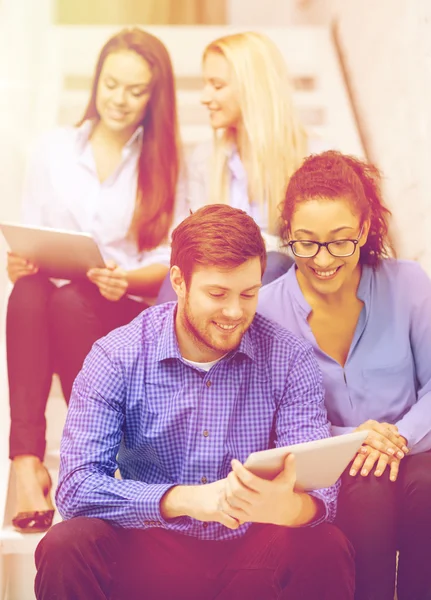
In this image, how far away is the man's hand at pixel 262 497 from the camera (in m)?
1.35

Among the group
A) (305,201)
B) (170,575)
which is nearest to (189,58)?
(305,201)

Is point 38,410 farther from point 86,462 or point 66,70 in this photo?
point 66,70

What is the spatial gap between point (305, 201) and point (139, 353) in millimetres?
423

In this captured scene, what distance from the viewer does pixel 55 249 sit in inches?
73.6

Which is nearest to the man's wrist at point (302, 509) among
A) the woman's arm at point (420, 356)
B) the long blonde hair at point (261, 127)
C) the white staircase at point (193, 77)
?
the woman's arm at point (420, 356)

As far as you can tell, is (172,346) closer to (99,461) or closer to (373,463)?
(99,461)

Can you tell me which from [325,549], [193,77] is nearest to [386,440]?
[325,549]

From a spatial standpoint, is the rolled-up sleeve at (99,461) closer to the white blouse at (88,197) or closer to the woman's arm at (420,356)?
the woman's arm at (420,356)

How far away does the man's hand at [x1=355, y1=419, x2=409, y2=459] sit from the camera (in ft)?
5.21

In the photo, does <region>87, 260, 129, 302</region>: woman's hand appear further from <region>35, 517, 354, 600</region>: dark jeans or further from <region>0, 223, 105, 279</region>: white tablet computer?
<region>35, 517, 354, 600</region>: dark jeans

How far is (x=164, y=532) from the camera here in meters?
1.54

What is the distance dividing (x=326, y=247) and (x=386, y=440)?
14.5 inches

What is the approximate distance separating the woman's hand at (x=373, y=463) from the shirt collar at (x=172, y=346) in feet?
0.84

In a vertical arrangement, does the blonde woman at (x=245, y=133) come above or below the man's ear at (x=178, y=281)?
above
